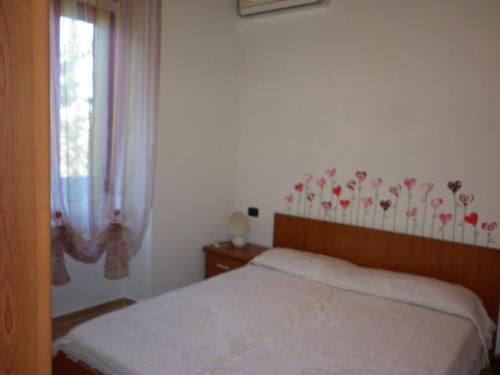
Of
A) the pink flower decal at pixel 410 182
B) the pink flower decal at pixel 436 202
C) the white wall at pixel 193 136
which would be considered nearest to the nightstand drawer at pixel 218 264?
the white wall at pixel 193 136

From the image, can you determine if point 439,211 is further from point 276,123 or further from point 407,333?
point 276,123

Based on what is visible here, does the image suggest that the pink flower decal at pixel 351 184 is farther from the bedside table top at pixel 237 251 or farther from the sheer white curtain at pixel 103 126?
the sheer white curtain at pixel 103 126

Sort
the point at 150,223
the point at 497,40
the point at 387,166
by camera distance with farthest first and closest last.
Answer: the point at 150,223 < the point at 387,166 < the point at 497,40

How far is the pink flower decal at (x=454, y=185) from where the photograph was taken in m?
2.75

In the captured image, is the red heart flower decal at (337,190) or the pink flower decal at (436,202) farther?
the red heart flower decal at (337,190)

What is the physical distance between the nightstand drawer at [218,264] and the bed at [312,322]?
0.31 m

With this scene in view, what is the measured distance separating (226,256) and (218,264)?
131 millimetres

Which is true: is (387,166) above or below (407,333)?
above

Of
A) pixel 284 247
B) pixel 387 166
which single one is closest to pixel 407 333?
pixel 387 166

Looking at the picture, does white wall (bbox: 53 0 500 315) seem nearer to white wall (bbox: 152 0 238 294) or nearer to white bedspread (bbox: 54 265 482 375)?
white wall (bbox: 152 0 238 294)

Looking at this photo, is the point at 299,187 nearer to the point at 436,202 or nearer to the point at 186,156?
the point at 186,156

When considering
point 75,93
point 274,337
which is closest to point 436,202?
point 274,337

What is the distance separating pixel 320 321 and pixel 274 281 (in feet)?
2.08

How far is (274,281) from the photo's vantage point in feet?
9.45
